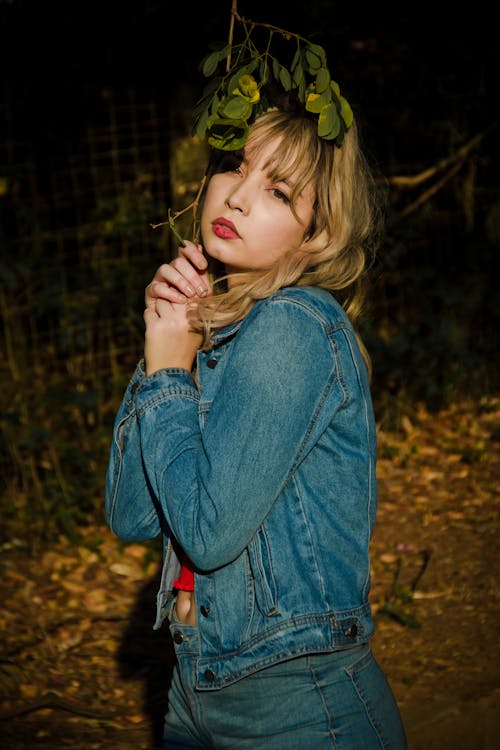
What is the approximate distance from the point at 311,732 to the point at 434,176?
18.6 ft

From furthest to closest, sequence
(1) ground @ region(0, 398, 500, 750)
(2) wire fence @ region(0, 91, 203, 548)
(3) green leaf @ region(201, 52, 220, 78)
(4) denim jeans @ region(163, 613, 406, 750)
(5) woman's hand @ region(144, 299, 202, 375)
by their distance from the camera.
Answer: (2) wire fence @ region(0, 91, 203, 548), (1) ground @ region(0, 398, 500, 750), (3) green leaf @ region(201, 52, 220, 78), (5) woman's hand @ region(144, 299, 202, 375), (4) denim jeans @ region(163, 613, 406, 750)

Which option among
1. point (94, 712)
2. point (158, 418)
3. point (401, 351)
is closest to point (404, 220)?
point (401, 351)

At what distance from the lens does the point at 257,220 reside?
1.88 m

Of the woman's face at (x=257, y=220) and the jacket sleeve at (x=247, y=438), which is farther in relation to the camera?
the woman's face at (x=257, y=220)

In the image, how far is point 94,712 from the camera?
3.62 m

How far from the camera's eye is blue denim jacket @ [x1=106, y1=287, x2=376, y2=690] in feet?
5.28

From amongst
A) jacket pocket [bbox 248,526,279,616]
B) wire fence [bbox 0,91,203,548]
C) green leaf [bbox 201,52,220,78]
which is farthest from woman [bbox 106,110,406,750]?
wire fence [bbox 0,91,203,548]

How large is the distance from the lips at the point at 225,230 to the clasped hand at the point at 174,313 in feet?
0.19

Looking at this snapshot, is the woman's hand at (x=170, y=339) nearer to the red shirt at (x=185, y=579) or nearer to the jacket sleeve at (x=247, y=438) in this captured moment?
the jacket sleeve at (x=247, y=438)

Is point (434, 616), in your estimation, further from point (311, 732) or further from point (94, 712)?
point (311, 732)

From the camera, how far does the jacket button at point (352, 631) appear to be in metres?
1.77

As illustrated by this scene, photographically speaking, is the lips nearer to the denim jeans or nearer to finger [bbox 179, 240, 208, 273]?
finger [bbox 179, 240, 208, 273]

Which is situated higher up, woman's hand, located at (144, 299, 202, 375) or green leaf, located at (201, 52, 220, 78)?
green leaf, located at (201, 52, 220, 78)

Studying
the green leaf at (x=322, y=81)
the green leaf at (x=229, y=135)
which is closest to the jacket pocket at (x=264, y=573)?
the green leaf at (x=229, y=135)
